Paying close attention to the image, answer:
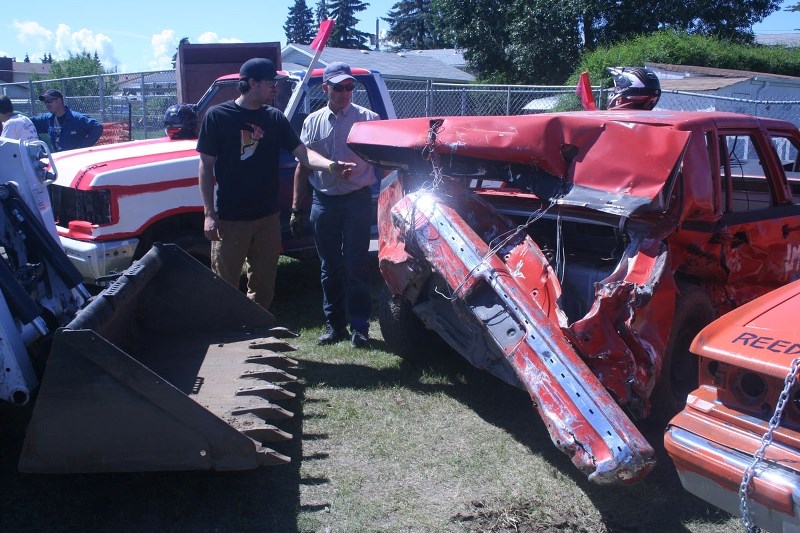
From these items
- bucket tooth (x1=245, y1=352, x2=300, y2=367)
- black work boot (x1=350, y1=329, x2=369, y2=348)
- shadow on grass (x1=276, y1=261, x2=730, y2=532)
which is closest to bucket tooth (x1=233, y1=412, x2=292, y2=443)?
bucket tooth (x1=245, y1=352, x2=300, y2=367)

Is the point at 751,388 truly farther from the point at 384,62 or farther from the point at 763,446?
the point at 384,62

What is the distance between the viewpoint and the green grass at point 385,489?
335 cm

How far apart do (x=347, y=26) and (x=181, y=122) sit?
211 ft

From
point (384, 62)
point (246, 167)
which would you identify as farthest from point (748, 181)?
point (384, 62)

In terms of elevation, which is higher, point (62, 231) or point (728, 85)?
point (728, 85)

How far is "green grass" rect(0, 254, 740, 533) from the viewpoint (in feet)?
11.0

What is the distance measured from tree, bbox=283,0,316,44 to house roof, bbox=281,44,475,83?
4580cm

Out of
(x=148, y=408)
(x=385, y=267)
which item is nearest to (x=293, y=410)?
(x=385, y=267)

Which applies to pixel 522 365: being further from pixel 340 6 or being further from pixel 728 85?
pixel 340 6

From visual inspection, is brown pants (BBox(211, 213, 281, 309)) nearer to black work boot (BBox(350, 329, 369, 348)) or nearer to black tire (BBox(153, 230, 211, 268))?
black work boot (BBox(350, 329, 369, 348))

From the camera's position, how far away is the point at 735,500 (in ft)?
8.42

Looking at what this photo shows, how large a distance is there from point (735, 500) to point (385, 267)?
103 inches

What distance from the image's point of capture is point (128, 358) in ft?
10.1

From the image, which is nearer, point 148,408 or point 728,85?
point 148,408
